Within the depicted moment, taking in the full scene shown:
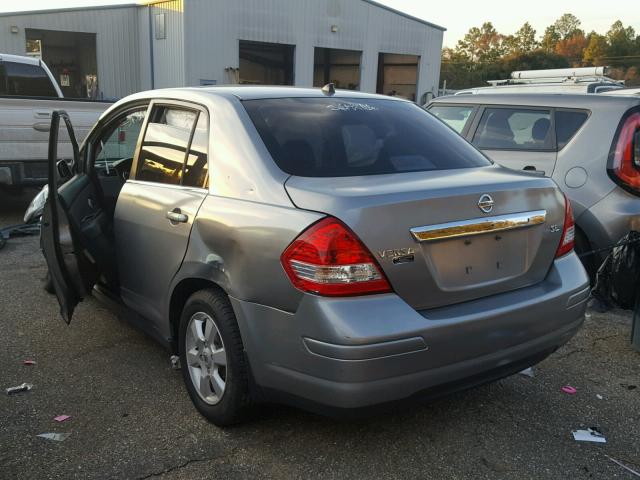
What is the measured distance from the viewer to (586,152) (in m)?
4.84

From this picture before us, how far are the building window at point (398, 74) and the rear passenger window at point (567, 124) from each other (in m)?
26.6

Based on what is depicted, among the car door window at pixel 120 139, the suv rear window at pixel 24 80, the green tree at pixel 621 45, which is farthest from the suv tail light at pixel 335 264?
the green tree at pixel 621 45

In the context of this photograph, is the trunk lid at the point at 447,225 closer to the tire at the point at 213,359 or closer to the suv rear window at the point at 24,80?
the tire at the point at 213,359

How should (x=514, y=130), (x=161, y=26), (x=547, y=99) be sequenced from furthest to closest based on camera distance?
1. (x=161, y=26)
2. (x=514, y=130)
3. (x=547, y=99)

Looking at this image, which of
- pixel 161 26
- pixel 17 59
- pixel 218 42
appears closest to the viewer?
pixel 17 59

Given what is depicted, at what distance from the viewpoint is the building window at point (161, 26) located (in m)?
23.4

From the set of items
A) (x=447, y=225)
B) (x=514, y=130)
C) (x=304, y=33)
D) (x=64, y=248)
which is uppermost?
(x=304, y=33)

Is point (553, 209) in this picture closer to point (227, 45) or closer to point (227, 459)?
point (227, 459)

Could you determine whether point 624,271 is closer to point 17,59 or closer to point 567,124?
point 567,124

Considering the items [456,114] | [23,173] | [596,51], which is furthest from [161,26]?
[596,51]

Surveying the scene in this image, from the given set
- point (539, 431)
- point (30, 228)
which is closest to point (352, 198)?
point (539, 431)

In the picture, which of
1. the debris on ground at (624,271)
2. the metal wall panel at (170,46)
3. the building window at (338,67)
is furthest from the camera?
the building window at (338,67)

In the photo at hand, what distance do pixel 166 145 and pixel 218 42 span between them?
71.2 ft

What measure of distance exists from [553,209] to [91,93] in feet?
85.7
